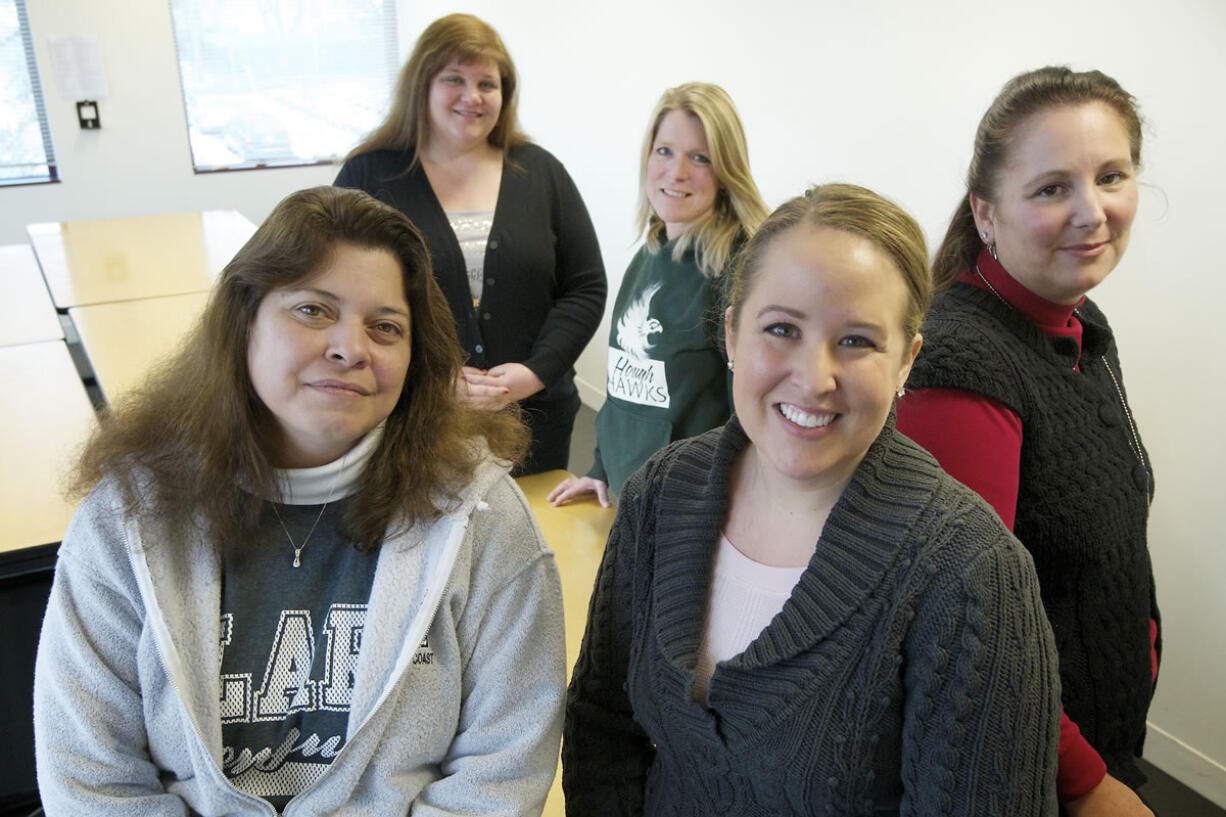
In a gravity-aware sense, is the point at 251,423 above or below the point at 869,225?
below

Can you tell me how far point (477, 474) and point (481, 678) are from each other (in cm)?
26

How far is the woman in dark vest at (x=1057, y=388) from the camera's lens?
1138 millimetres

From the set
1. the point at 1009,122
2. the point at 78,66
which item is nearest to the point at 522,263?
the point at 1009,122

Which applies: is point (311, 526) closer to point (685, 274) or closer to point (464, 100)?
point (685, 274)

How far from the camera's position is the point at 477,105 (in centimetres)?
214

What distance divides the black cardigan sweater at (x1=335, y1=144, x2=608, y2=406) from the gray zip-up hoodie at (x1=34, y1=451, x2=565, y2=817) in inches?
39.8

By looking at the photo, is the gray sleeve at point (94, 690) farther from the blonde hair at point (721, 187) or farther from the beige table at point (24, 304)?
the beige table at point (24, 304)

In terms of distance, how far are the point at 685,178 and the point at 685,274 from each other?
0.64ft

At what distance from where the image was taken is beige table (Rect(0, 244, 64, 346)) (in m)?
2.85

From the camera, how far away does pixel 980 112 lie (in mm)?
2512

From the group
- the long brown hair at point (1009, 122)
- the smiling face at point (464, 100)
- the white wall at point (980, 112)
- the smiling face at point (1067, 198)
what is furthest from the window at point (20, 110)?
the smiling face at point (1067, 198)

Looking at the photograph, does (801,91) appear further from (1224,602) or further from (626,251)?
(1224,602)

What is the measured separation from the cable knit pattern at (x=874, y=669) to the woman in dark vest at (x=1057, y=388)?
6.6 inches

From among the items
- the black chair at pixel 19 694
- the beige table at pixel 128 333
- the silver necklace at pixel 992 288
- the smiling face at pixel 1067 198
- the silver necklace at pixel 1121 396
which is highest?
the smiling face at pixel 1067 198
